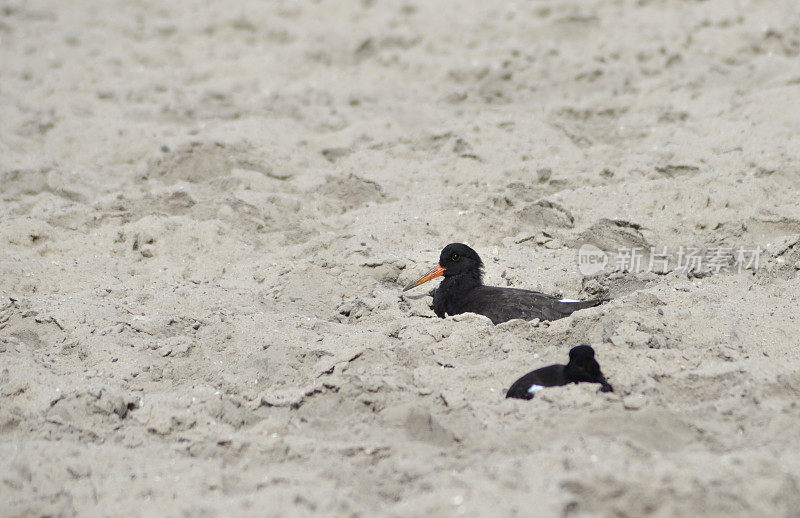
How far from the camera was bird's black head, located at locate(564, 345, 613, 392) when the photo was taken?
124 inches

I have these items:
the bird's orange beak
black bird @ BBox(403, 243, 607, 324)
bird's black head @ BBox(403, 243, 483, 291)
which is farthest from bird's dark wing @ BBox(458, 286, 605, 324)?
the bird's orange beak

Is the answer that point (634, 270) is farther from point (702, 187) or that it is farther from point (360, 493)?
point (360, 493)

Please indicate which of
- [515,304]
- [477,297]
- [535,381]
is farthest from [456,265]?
[535,381]

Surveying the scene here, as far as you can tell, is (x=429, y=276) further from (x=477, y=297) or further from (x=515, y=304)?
(x=515, y=304)

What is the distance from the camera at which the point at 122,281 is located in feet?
15.3

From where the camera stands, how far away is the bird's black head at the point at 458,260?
15.4ft

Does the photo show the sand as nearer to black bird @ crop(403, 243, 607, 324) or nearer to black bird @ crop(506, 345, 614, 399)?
black bird @ crop(506, 345, 614, 399)

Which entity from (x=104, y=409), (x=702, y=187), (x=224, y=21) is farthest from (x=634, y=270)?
(x=224, y=21)

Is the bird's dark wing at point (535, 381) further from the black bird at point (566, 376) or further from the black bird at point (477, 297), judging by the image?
the black bird at point (477, 297)

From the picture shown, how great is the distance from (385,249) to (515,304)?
3.43ft

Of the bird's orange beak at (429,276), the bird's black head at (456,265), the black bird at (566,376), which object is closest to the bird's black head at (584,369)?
the black bird at (566,376)

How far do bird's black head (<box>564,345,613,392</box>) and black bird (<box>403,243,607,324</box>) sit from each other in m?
0.93

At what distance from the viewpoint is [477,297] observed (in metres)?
4.52

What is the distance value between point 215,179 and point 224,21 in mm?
3407
